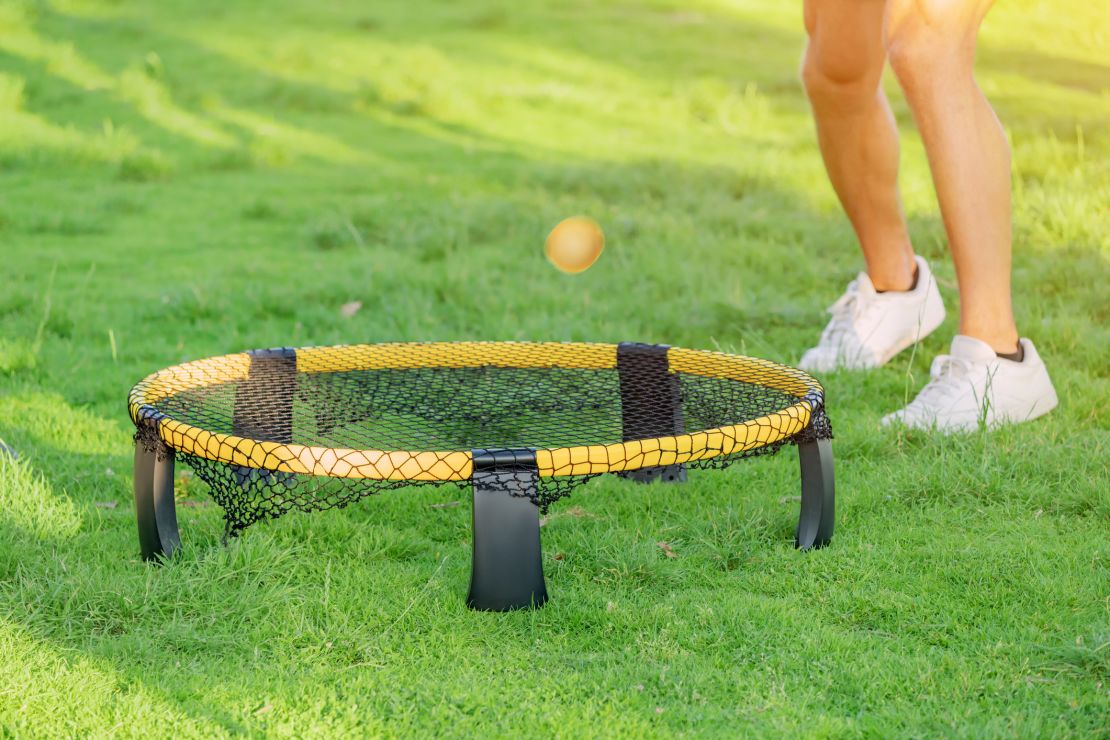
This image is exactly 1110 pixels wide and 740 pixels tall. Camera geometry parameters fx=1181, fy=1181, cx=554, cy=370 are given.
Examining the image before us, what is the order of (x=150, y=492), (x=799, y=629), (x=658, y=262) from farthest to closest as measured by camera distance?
(x=658, y=262), (x=150, y=492), (x=799, y=629)

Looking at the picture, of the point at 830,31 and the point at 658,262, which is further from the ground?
the point at 830,31

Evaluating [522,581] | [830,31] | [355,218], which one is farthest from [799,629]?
[355,218]

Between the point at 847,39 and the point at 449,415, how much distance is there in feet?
4.91

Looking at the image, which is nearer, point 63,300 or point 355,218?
point 63,300

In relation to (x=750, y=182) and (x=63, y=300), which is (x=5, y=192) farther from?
(x=750, y=182)

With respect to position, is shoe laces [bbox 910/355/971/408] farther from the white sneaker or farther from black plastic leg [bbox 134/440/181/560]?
black plastic leg [bbox 134/440/181/560]

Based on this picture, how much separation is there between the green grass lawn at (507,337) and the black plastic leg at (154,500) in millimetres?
50

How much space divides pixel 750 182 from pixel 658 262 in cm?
173

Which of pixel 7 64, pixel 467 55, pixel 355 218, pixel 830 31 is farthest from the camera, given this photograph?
pixel 467 55

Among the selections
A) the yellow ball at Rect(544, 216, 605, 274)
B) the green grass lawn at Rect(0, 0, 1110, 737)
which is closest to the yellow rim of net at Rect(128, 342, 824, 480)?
the green grass lawn at Rect(0, 0, 1110, 737)

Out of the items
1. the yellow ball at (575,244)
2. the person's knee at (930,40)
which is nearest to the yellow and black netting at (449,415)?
the person's knee at (930,40)

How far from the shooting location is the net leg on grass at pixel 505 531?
1.95 m

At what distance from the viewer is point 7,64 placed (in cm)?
798

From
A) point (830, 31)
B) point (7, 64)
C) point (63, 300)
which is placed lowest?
point (63, 300)
